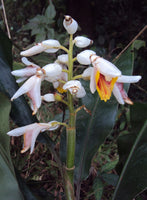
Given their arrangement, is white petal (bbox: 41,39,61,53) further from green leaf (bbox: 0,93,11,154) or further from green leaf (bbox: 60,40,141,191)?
green leaf (bbox: 60,40,141,191)

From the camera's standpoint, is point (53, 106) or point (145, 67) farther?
point (145, 67)

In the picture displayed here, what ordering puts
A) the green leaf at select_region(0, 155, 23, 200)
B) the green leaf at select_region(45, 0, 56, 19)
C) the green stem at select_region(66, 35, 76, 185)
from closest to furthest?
1. the green leaf at select_region(0, 155, 23, 200)
2. the green stem at select_region(66, 35, 76, 185)
3. the green leaf at select_region(45, 0, 56, 19)

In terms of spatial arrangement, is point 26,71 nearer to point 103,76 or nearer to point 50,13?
point 103,76

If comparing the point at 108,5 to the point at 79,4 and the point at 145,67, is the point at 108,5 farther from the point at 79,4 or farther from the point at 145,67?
the point at 145,67

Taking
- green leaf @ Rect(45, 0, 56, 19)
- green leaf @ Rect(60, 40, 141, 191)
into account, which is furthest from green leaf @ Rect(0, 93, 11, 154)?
green leaf @ Rect(45, 0, 56, 19)

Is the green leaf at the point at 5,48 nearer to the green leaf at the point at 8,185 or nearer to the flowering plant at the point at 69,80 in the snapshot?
the flowering plant at the point at 69,80

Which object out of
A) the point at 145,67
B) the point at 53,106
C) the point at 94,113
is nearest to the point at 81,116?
the point at 94,113

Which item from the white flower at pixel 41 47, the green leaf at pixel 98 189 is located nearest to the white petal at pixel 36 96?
the white flower at pixel 41 47
